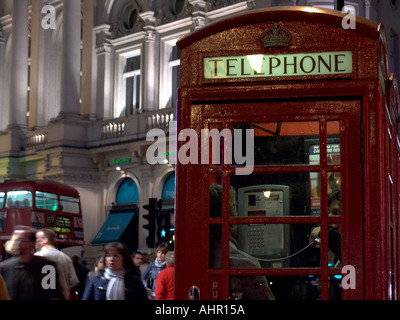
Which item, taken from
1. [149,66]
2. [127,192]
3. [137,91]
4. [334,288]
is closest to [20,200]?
[127,192]

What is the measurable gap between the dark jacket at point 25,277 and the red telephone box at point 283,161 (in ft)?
7.09

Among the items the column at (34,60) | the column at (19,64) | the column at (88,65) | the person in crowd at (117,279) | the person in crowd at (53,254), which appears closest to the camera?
the person in crowd at (117,279)

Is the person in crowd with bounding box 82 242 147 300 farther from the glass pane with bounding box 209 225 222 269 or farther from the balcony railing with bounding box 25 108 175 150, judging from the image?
the balcony railing with bounding box 25 108 175 150

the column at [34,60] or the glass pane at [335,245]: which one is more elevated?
the column at [34,60]

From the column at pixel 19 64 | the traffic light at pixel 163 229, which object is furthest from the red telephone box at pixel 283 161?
the column at pixel 19 64

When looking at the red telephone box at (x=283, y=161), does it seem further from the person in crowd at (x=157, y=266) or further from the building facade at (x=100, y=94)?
the building facade at (x=100, y=94)

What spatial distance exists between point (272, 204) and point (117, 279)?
290cm

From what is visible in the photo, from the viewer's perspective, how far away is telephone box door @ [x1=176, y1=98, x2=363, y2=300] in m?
4.85

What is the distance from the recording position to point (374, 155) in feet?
16.0

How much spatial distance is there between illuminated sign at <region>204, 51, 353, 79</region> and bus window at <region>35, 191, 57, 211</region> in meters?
19.5

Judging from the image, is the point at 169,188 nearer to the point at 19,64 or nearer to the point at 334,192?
the point at 19,64

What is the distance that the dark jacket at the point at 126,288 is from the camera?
746cm

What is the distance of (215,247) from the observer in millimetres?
4996
